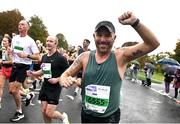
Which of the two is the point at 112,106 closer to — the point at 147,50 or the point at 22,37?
the point at 147,50

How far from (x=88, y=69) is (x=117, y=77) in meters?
0.33

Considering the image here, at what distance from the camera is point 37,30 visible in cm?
10806

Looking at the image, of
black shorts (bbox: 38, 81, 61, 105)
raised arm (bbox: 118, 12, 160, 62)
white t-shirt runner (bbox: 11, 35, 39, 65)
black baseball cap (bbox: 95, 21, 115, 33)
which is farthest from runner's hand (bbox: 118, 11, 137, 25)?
white t-shirt runner (bbox: 11, 35, 39, 65)

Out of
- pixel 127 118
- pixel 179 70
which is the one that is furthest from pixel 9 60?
pixel 179 70

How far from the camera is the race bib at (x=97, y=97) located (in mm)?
4133

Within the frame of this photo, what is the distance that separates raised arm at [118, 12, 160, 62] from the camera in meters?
3.55

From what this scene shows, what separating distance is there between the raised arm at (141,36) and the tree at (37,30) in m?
98.1

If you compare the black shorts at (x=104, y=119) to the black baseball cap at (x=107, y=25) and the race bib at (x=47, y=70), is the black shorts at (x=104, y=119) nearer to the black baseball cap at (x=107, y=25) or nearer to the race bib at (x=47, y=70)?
the black baseball cap at (x=107, y=25)

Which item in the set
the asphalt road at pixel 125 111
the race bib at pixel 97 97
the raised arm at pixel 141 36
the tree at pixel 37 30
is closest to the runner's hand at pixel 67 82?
the race bib at pixel 97 97

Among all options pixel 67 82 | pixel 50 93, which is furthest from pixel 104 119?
pixel 50 93

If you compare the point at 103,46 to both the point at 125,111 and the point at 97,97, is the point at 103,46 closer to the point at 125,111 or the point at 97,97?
the point at 97,97

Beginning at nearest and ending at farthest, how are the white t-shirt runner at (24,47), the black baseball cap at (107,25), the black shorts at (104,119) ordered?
1. the black baseball cap at (107,25)
2. the black shorts at (104,119)
3. the white t-shirt runner at (24,47)

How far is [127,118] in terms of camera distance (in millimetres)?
10125

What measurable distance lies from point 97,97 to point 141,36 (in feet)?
2.92
